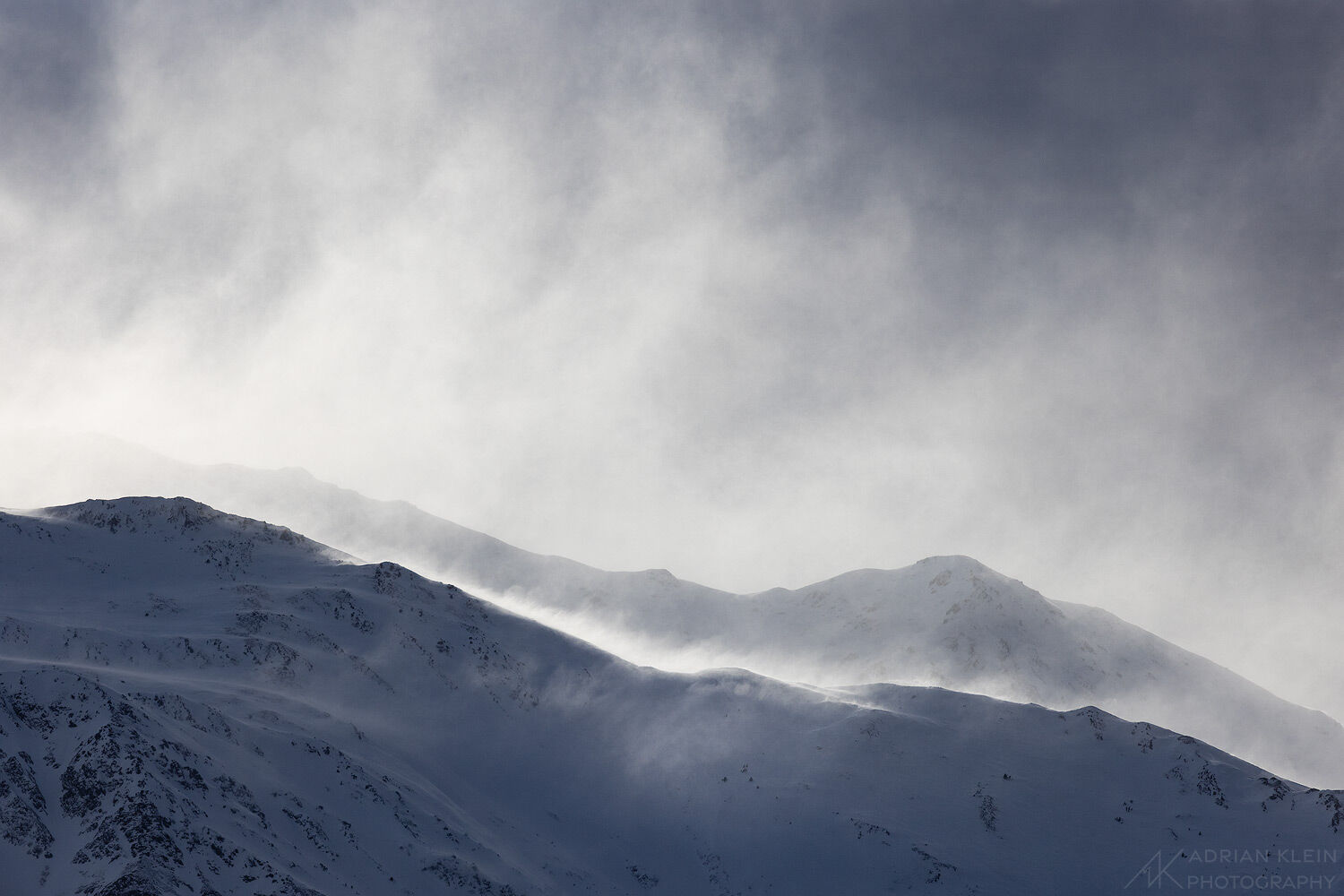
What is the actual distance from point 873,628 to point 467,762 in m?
89.8

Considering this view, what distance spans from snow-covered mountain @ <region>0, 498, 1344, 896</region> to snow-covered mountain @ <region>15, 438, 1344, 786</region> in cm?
3879

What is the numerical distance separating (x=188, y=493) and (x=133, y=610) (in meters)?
125

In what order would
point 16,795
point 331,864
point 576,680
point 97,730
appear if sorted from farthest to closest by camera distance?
point 576,680 → point 331,864 → point 97,730 → point 16,795

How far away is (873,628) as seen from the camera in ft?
437

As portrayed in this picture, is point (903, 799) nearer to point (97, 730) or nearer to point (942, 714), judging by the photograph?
point (942, 714)

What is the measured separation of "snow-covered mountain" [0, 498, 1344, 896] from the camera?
35.5 m

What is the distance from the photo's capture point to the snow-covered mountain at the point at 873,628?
12269 cm

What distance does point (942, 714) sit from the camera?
6950 cm

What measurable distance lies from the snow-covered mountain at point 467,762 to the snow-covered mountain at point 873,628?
1527 inches

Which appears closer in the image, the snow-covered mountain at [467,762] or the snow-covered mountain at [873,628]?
the snow-covered mountain at [467,762]

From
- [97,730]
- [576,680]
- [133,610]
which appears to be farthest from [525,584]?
[97,730]

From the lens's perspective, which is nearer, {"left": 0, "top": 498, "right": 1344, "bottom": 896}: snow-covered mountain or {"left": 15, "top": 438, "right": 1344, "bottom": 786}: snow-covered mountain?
{"left": 0, "top": 498, "right": 1344, "bottom": 896}: snow-covered mountain

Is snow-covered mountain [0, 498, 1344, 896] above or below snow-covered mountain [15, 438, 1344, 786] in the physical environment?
below

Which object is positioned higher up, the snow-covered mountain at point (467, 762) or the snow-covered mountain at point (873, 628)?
the snow-covered mountain at point (873, 628)
